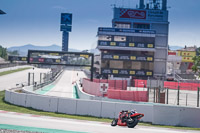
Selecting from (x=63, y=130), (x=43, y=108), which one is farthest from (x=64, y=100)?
(x=63, y=130)

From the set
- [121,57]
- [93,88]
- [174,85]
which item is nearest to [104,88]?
[93,88]

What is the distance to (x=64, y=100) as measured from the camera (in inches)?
818

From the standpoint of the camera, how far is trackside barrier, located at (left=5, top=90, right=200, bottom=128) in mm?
18062

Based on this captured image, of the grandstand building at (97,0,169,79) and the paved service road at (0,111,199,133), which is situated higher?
the grandstand building at (97,0,169,79)

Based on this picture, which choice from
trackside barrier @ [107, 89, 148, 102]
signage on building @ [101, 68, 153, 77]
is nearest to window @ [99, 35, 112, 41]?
signage on building @ [101, 68, 153, 77]

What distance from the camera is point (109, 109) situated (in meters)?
19.4

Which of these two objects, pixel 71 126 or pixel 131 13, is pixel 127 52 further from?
pixel 71 126

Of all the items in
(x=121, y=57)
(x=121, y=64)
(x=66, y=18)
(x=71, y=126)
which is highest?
(x=66, y=18)

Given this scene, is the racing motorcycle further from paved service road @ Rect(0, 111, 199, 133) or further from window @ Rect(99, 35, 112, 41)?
window @ Rect(99, 35, 112, 41)

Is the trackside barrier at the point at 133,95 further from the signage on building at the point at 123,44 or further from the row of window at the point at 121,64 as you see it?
the row of window at the point at 121,64

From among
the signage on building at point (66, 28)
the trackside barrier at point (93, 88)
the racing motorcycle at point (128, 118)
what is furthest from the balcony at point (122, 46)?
the racing motorcycle at point (128, 118)

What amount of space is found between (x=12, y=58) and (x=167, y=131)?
27634 millimetres

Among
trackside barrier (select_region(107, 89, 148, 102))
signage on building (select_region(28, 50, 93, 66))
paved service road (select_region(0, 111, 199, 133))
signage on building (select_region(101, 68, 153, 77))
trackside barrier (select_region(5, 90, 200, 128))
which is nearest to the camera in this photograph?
paved service road (select_region(0, 111, 199, 133))

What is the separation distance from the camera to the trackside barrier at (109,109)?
59.3 ft
